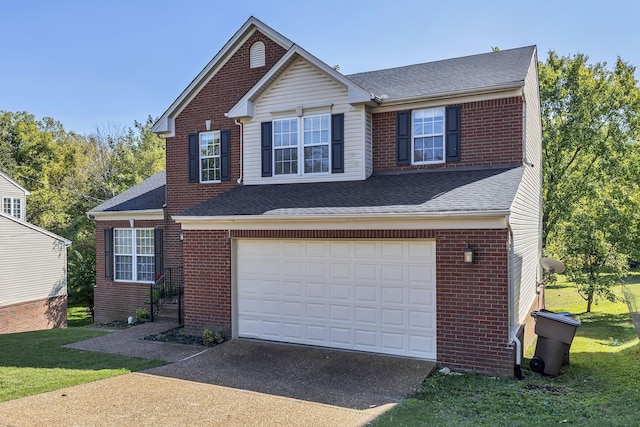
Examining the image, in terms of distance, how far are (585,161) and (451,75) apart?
1247cm

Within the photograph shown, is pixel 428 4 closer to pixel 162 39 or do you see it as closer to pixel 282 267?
pixel 282 267

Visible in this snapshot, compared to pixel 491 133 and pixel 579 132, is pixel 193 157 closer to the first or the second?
pixel 491 133

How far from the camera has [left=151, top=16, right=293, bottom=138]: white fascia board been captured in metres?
13.0

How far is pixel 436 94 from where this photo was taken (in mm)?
10516

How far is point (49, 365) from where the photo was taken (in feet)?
28.1

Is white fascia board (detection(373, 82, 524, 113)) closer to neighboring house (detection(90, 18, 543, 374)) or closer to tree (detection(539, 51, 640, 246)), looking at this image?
neighboring house (detection(90, 18, 543, 374))

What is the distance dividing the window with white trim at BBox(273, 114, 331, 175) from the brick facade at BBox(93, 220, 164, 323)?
5.68 meters

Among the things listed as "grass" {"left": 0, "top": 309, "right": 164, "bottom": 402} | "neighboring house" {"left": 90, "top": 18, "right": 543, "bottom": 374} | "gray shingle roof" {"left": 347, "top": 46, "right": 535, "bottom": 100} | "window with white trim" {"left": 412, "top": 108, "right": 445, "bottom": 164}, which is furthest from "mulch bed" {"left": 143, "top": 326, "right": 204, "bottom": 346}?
"gray shingle roof" {"left": 347, "top": 46, "right": 535, "bottom": 100}

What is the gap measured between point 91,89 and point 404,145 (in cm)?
3401

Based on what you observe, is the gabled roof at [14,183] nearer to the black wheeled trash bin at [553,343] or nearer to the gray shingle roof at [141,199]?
the gray shingle roof at [141,199]

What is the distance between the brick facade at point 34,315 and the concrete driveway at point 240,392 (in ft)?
47.1

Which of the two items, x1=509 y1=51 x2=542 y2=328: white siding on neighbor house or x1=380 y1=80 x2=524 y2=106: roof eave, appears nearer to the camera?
x1=509 y1=51 x2=542 y2=328: white siding on neighbor house

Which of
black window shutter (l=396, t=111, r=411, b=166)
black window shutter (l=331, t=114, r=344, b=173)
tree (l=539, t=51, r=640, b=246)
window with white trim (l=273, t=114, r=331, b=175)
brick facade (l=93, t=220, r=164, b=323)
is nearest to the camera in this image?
black window shutter (l=396, t=111, r=411, b=166)

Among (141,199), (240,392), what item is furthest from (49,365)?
(141,199)
